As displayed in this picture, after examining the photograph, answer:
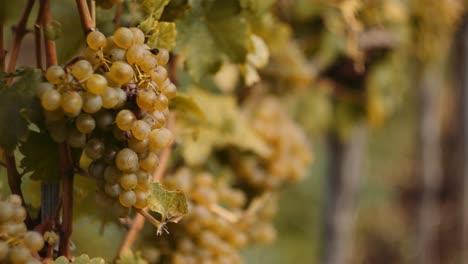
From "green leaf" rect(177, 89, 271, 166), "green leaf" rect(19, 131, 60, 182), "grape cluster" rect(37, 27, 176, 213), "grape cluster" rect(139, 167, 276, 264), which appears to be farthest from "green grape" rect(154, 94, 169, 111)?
"green leaf" rect(177, 89, 271, 166)

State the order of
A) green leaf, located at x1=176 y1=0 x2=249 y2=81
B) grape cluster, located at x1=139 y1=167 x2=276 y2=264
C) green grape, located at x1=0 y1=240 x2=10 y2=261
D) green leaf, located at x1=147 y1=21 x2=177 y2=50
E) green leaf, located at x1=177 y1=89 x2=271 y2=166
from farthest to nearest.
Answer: green leaf, located at x1=177 y1=89 x2=271 y2=166
grape cluster, located at x1=139 y1=167 x2=276 y2=264
green leaf, located at x1=176 y1=0 x2=249 y2=81
green leaf, located at x1=147 y1=21 x2=177 y2=50
green grape, located at x1=0 y1=240 x2=10 y2=261

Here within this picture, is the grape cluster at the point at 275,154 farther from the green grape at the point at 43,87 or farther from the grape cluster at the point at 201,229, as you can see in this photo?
the green grape at the point at 43,87

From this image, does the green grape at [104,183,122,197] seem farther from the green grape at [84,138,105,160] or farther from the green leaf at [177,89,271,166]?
the green leaf at [177,89,271,166]

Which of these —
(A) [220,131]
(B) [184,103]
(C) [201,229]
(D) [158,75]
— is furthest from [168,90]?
(A) [220,131]

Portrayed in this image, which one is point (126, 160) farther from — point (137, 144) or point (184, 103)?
point (184, 103)

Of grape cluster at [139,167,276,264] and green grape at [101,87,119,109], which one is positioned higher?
green grape at [101,87,119,109]

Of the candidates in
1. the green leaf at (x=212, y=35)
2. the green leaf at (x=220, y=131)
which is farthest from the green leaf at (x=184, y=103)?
the green leaf at (x=220, y=131)

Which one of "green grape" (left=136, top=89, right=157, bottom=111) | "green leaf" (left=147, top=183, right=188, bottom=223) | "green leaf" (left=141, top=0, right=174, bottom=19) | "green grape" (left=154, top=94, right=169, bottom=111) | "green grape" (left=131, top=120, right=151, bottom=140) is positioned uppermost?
"green leaf" (left=141, top=0, right=174, bottom=19)
